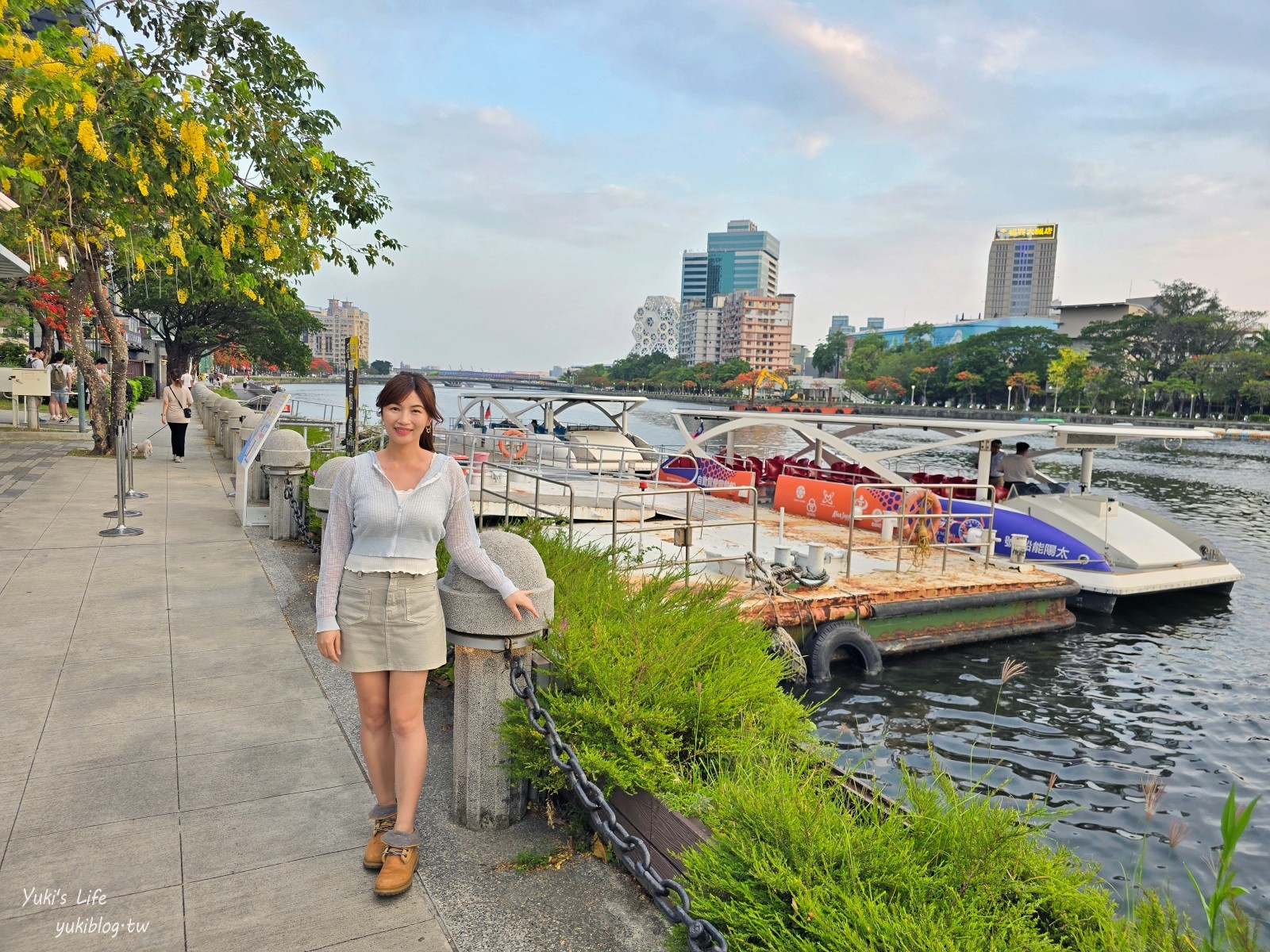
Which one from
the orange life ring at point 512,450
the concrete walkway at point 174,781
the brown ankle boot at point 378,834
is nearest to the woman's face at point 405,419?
the brown ankle boot at point 378,834

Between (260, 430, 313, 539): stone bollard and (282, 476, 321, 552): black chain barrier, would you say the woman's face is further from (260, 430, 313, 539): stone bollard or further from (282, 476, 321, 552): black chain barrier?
(260, 430, 313, 539): stone bollard

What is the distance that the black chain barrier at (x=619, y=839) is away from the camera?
2.59 meters

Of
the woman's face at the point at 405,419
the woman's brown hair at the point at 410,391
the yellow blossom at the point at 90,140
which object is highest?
the yellow blossom at the point at 90,140

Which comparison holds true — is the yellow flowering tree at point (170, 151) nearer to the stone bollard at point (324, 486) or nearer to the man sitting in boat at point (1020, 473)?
the stone bollard at point (324, 486)

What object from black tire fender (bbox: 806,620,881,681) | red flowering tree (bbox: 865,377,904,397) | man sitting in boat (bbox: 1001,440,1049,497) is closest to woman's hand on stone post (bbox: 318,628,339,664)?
black tire fender (bbox: 806,620,881,681)

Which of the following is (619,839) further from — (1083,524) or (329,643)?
(1083,524)

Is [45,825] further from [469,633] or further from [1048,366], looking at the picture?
[1048,366]

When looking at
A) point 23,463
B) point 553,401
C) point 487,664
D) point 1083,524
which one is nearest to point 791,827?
point 487,664

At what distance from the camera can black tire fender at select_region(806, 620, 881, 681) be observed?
31.8ft

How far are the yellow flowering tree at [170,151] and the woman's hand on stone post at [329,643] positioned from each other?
7144mm

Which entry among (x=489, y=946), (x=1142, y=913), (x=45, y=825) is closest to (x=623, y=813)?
(x=489, y=946)

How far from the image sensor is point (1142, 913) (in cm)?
255

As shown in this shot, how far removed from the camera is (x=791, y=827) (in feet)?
9.48

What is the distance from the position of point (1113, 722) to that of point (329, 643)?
30.5 feet
